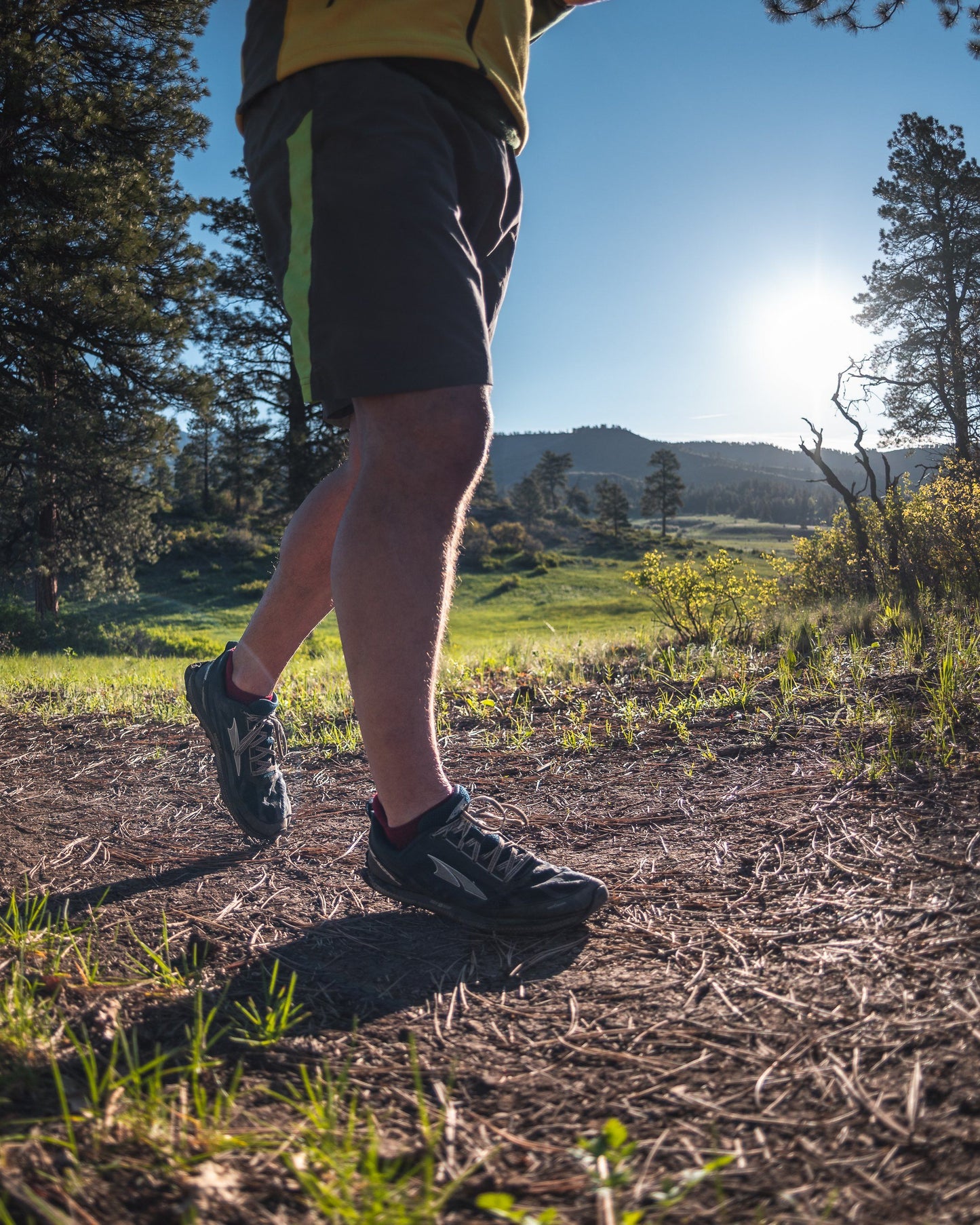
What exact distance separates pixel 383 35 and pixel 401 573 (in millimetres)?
912

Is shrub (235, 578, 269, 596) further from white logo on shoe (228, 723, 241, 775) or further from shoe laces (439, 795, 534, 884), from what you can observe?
shoe laces (439, 795, 534, 884)

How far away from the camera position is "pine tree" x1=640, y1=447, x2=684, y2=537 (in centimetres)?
6912

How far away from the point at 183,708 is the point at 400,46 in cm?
275

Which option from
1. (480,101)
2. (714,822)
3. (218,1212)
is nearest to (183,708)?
(714,822)

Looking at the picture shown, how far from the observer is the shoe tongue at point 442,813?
1.26m

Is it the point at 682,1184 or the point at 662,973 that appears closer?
the point at 682,1184

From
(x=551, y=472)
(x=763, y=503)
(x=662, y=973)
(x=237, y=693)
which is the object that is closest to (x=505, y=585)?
(x=237, y=693)

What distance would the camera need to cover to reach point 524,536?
47.6m

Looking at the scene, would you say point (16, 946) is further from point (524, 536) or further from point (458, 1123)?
point (524, 536)

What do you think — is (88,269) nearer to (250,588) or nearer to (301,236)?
(301,236)

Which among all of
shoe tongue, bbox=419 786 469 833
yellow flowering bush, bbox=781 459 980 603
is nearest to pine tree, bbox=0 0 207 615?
yellow flowering bush, bbox=781 459 980 603

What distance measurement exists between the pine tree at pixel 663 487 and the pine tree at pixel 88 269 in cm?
5738

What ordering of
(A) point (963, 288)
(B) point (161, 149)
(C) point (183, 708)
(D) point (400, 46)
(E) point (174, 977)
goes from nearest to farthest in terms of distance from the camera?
→ (E) point (174, 977), (D) point (400, 46), (C) point (183, 708), (B) point (161, 149), (A) point (963, 288)

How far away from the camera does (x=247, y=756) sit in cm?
169
